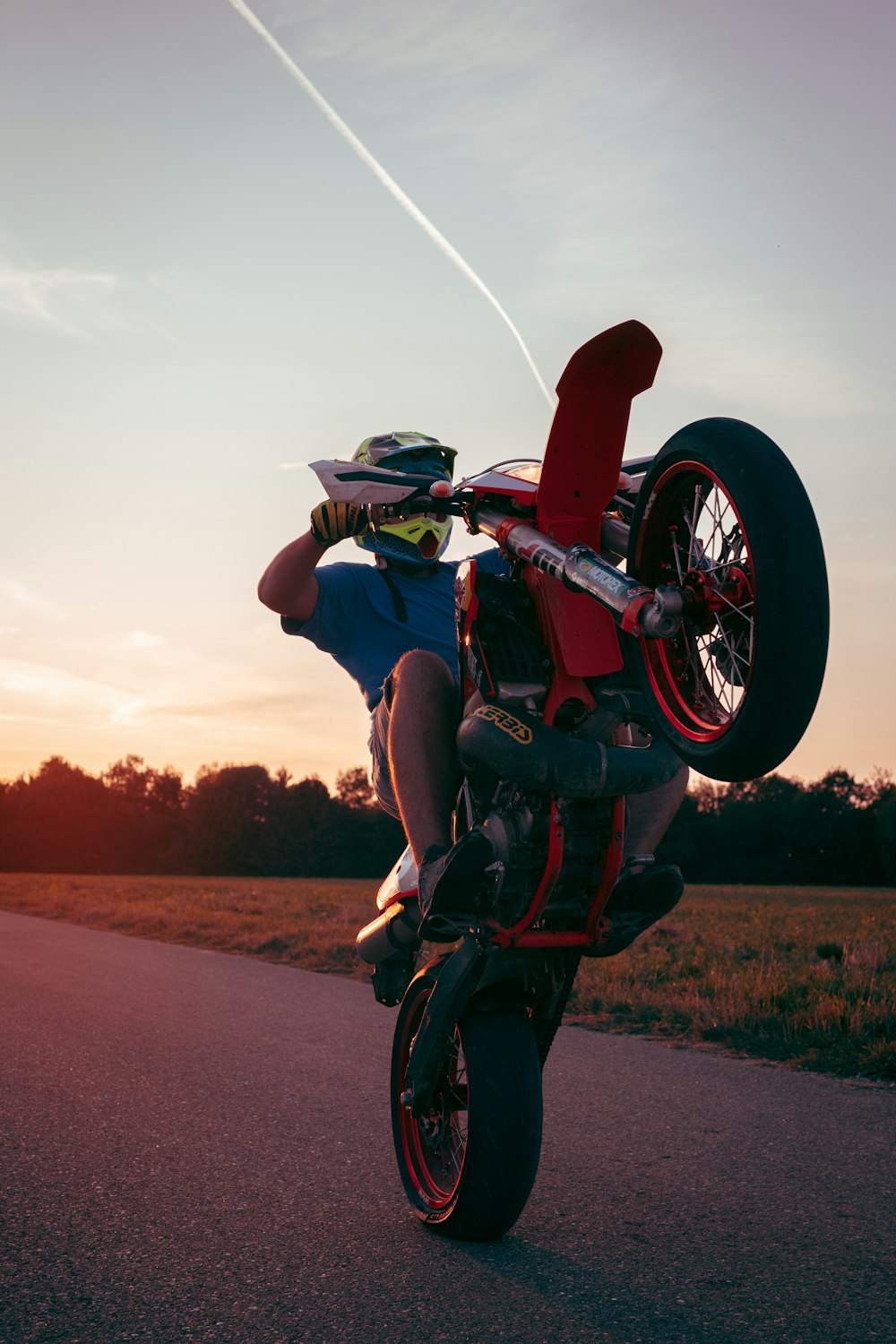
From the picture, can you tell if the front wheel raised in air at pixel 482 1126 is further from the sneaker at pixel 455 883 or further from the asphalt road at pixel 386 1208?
the sneaker at pixel 455 883

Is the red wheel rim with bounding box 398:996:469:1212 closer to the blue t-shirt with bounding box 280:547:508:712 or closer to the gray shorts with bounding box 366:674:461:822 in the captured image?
the gray shorts with bounding box 366:674:461:822

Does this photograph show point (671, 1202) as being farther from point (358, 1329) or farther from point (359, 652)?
point (359, 652)

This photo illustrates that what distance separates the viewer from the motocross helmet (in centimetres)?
351

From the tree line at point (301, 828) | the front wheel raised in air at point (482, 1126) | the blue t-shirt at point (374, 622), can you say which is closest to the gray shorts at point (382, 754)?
the blue t-shirt at point (374, 622)

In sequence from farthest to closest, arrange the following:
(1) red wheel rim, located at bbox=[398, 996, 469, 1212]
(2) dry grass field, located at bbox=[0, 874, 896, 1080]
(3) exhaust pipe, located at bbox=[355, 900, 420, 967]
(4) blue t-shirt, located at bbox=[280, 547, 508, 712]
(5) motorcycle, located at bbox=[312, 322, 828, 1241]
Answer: (2) dry grass field, located at bbox=[0, 874, 896, 1080], (4) blue t-shirt, located at bbox=[280, 547, 508, 712], (3) exhaust pipe, located at bbox=[355, 900, 420, 967], (1) red wheel rim, located at bbox=[398, 996, 469, 1212], (5) motorcycle, located at bbox=[312, 322, 828, 1241]

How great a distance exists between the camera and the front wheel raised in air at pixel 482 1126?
3127 millimetres

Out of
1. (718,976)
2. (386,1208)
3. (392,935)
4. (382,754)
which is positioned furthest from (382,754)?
(718,976)

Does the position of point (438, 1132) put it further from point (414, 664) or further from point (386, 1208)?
point (414, 664)

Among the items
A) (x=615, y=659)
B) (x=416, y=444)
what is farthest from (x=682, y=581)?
(x=416, y=444)

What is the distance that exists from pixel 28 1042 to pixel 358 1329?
4.37 m

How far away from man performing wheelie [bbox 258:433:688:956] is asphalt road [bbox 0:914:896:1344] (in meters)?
0.85

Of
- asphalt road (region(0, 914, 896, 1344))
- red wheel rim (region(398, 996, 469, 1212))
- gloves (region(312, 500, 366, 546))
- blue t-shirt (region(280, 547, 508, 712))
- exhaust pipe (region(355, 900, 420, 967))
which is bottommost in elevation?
asphalt road (region(0, 914, 896, 1344))

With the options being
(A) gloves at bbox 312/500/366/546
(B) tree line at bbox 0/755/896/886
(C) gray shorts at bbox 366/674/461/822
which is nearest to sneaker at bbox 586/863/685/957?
(C) gray shorts at bbox 366/674/461/822

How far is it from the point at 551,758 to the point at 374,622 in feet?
4.14
